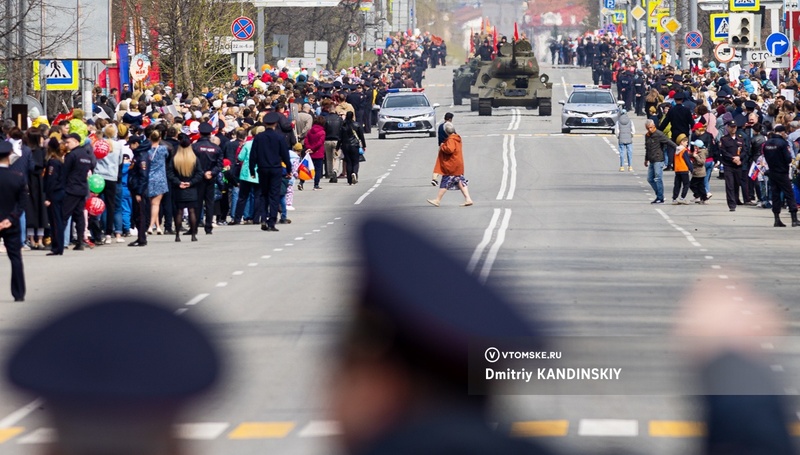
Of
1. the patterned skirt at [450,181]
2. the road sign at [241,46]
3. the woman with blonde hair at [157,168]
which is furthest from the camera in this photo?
the road sign at [241,46]

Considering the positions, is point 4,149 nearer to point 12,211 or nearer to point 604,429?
point 12,211

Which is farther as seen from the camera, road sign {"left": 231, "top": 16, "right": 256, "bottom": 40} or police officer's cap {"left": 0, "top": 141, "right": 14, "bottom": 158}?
→ road sign {"left": 231, "top": 16, "right": 256, "bottom": 40}

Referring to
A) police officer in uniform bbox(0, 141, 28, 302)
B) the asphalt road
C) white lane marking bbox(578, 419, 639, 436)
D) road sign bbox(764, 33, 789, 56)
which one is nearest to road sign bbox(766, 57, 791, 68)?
road sign bbox(764, 33, 789, 56)

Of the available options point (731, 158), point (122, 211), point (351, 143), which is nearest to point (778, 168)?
point (731, 158)

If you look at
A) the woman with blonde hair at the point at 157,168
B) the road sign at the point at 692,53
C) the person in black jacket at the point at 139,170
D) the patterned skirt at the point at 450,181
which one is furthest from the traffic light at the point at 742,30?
the person in black jacket at the point at 139,170

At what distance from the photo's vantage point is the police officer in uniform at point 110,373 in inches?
53.3

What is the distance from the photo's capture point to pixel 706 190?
97.9 ft

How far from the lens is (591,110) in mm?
51062

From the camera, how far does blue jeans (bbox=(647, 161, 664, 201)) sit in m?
29.0

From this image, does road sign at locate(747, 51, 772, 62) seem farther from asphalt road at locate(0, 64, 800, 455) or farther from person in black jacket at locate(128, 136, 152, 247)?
person in black jacket at locate(128, 136, 152, 247)

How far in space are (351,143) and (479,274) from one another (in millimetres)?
33129

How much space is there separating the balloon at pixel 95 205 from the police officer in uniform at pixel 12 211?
6.06m

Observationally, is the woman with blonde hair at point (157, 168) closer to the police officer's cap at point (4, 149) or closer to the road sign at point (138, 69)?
the police officer's cap at point (4, 149)

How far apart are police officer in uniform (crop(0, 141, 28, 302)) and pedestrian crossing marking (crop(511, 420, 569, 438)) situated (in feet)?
43.0
